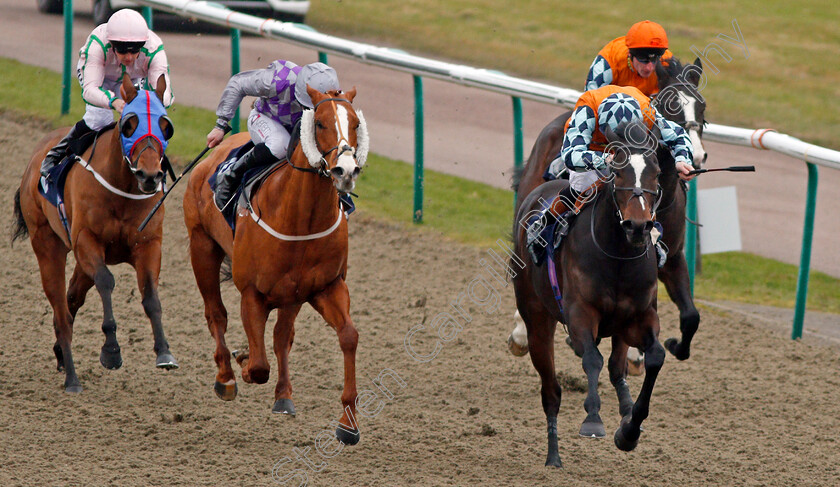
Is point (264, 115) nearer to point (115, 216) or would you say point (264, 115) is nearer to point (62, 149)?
point (115, 216)

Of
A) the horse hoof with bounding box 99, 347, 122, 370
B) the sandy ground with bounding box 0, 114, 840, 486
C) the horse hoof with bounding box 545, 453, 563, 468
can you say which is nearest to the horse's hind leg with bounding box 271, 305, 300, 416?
the sandy ground with bounding box 0, 114, 840, 486

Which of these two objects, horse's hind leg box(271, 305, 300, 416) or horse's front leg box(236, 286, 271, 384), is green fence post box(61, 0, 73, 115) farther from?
horse's front leg box(236, 286, 271, 384)

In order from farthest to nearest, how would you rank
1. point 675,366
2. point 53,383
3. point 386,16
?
point 386,16 < point 675,366 < point 53,383

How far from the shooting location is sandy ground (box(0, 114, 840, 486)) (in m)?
5.59

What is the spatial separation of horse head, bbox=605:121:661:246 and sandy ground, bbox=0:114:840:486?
1389mm

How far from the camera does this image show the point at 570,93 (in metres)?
8.55

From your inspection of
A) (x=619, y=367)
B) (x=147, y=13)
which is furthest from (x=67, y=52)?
(x=619, y=367)

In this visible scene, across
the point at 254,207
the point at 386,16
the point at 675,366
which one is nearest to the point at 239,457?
the point at 254,207

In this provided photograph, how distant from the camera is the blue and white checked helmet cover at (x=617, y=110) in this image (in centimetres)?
521

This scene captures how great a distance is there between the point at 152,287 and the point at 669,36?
39.7 ft

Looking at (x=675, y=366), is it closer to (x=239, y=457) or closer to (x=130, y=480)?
(x=239, y=457)

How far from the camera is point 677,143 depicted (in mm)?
5293

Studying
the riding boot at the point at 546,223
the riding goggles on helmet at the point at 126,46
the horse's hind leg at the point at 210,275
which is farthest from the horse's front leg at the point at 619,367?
the riding goggles on helmet at the point at 126,46

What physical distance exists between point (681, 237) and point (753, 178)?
6.50 m
